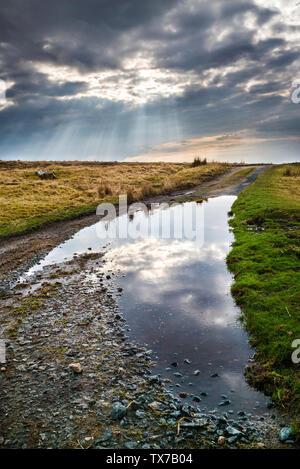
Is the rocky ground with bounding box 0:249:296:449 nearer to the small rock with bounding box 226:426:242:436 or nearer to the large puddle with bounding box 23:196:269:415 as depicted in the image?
the small rock with bounding box 226:426:242:436

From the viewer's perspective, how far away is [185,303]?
9430 mm

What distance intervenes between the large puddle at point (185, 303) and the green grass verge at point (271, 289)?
1.20 ft

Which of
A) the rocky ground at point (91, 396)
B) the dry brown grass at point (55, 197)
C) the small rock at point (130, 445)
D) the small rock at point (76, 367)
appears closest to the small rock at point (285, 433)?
the rocky ground at point (91, 396)

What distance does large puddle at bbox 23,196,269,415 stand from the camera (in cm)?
603

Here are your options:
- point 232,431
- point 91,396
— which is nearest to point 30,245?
point 91,396

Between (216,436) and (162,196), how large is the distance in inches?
1123

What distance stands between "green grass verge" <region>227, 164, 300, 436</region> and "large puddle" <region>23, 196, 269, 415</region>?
0.37 m

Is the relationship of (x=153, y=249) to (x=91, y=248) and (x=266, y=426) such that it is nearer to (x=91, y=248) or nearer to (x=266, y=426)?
(x=91, y=248)

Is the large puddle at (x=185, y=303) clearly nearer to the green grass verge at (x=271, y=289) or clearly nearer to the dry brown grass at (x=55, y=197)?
the green grass verge at (x=271, y=289)

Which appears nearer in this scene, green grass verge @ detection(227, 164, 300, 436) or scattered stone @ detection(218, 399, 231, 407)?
scattered stone @ detection(218, 399, 231, 407)

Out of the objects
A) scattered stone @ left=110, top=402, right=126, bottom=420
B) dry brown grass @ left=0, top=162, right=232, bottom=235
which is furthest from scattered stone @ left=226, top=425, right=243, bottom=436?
dry brown grass @ left=0, top=162, right=232, bottom=235

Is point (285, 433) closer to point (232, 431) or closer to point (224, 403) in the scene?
point (232, 431)
